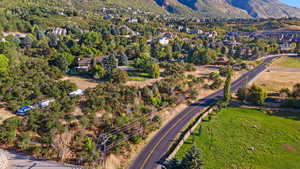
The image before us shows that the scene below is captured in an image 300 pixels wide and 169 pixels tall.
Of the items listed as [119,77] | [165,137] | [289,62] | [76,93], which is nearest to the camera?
[165,137]

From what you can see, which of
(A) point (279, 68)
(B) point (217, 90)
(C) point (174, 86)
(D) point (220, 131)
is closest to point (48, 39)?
(C) point (174, 86)

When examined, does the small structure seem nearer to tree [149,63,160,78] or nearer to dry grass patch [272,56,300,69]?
dry grass patch [272,56,300,69]

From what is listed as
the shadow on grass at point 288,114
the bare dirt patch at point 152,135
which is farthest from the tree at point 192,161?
the shadow on grass at point 288,114

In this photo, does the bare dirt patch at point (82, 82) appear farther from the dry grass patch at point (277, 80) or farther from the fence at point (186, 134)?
the dry grass patch at point (277, 80)

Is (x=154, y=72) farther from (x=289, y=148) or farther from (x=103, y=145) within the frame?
(x=289, y=148)

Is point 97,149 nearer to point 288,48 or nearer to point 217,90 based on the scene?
point 217,90

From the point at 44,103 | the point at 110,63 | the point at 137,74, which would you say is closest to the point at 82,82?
the point at 110,63

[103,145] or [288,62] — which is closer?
[103,145]
